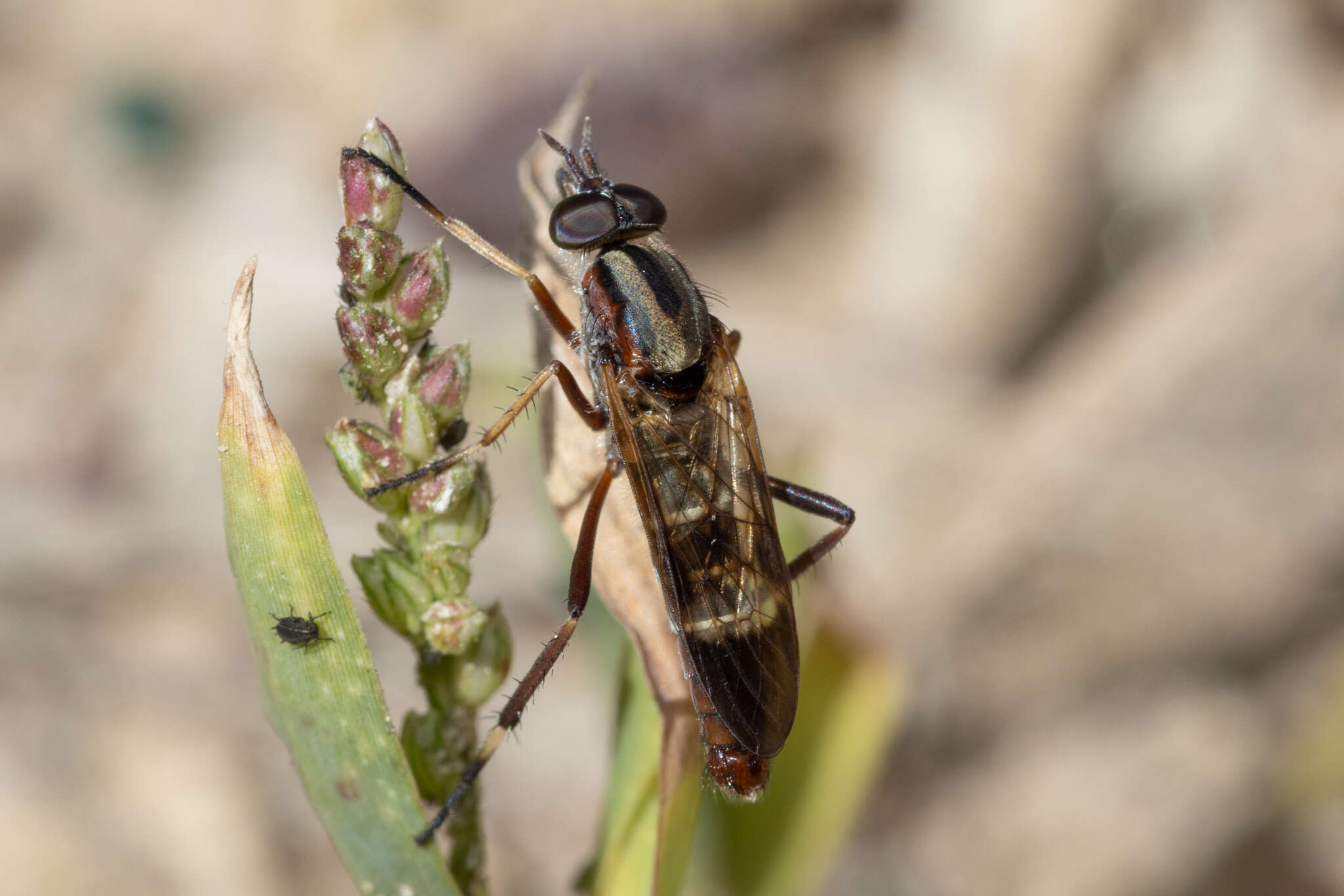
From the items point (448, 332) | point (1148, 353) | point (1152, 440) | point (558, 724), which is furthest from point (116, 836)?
point (1148, 353)

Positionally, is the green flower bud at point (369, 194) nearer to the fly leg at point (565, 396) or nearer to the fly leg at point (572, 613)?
the fly leg at point (565, 396)

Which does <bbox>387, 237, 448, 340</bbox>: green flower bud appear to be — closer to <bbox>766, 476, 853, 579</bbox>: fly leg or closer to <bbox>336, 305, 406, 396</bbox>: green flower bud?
<bbox>336, 305, 406, 396</bbox>: green flower bud

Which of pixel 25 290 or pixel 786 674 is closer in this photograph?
Answer: pixel 786 674

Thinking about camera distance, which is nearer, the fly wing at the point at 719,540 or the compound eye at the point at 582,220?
the fly wing at the point at 719,540

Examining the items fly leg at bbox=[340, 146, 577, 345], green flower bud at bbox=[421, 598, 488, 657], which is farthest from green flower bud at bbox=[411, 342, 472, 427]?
fly leg at bbox=[340, 146, 577, 345]

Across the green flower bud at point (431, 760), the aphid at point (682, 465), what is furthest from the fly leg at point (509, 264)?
the green flower bud at point (431, 760)

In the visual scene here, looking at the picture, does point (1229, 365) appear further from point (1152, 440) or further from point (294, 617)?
point (294, 617)

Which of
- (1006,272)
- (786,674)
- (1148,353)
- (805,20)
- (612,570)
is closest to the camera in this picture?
(612,570)
